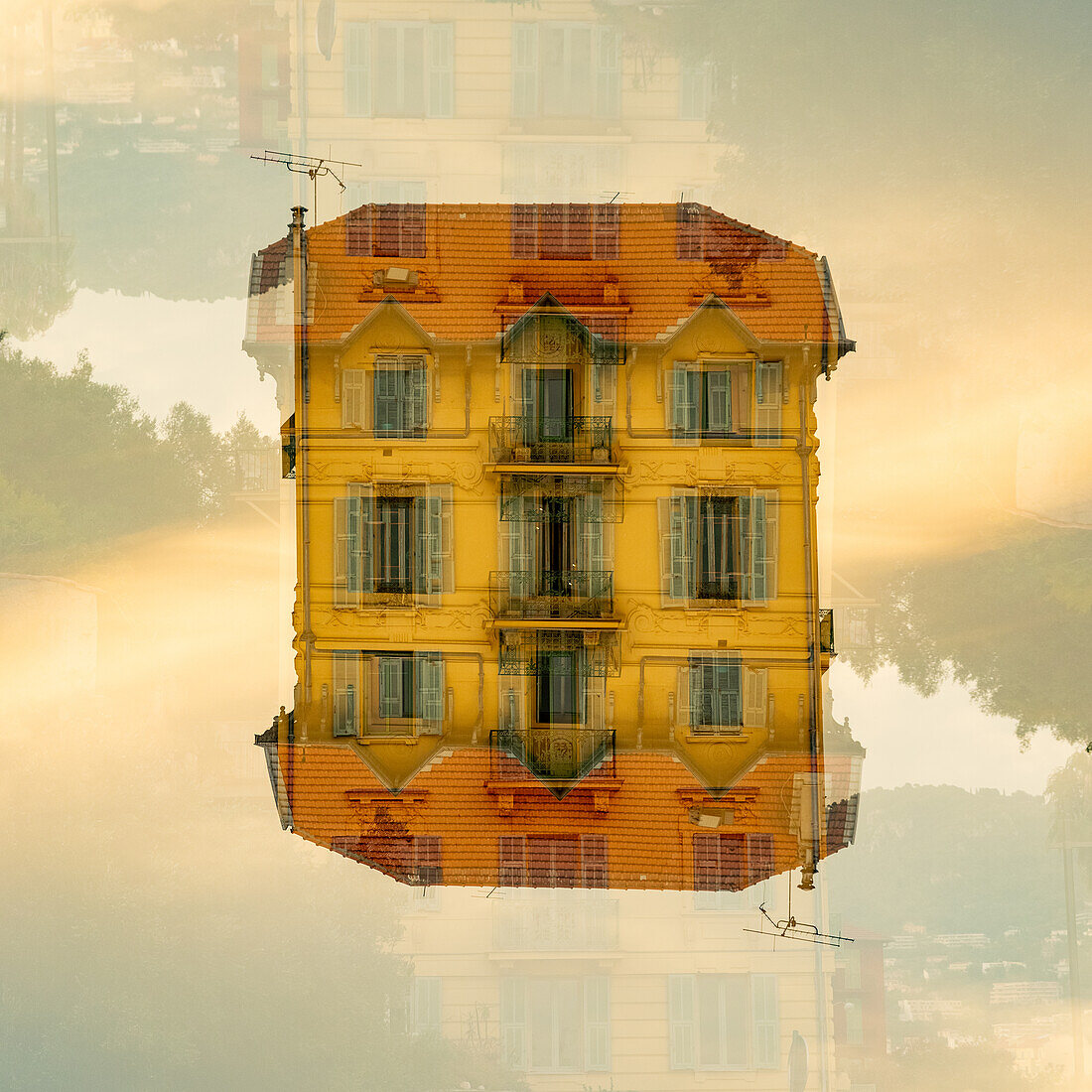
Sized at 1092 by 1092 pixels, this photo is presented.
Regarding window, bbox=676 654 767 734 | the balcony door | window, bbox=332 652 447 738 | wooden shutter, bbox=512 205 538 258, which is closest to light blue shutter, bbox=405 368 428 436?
the balcony door

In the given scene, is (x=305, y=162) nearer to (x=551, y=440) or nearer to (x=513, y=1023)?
(x=551, y=440)

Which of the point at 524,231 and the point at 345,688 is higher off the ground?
the point at 524,231

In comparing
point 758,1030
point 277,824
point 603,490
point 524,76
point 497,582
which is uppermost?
point 524,76

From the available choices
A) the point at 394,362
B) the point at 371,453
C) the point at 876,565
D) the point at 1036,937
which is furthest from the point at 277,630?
the point at 1036,937

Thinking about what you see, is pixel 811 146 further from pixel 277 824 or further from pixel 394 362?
pixel 277 824

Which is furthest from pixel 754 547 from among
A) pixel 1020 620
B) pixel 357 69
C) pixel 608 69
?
pixel 357 69
